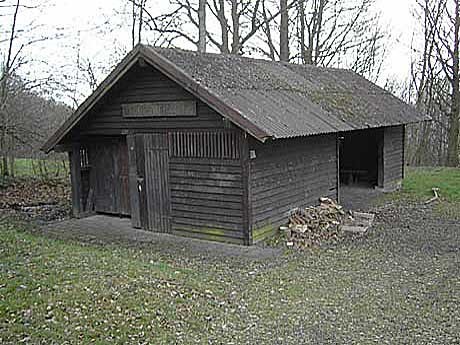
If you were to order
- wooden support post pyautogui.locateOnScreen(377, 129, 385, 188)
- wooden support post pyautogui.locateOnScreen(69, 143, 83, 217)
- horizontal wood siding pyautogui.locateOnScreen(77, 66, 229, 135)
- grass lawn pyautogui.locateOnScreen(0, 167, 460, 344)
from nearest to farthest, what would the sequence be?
grass lawn pyautogui.locateOnScreen(0, 167, 460, 344) < horizontal wood siding pyautogui.locateOnScreen(77, 66, 229, 135) < wooden support post pyautogui.locateOnScreen(69, 143, 83, 217) < wooden support post pyautogui.locateOnScreen(377, 129, 385, 188)

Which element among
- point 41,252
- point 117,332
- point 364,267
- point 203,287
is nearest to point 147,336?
point 117,332

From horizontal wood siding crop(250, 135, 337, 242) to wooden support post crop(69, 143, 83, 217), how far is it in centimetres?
531

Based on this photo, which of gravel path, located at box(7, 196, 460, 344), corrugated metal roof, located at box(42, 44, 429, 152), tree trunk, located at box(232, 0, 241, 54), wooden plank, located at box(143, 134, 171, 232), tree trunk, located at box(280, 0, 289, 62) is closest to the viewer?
gravel path, located at box(7, 196, 460, 344)

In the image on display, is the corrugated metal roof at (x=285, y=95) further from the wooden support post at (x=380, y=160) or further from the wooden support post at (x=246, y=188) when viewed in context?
the wooden support post at (x=380, y=160)

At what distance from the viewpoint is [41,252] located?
8758 mm

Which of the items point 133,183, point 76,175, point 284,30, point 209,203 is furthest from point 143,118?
point 284,30

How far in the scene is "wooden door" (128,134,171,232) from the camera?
37.5ft

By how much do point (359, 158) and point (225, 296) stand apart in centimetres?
1298

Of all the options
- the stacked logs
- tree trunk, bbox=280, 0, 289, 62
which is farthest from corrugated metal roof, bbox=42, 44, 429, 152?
tree trunk, bbox=280, 0, 289, 62

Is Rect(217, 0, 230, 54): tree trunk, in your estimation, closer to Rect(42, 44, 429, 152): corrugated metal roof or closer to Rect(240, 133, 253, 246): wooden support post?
Rect(42, 44, 429, 152): corrugated metal roof

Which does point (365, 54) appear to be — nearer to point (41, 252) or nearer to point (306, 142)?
point (306, 142)

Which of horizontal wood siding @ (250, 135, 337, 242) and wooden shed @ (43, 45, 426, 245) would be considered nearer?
wooden shed @ (43, 45, 426, 245)

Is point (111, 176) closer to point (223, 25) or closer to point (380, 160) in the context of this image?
point (380, 160)

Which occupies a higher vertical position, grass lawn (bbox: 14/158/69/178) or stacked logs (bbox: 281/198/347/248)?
grass lawn (bbox: 14/158/69/178)
